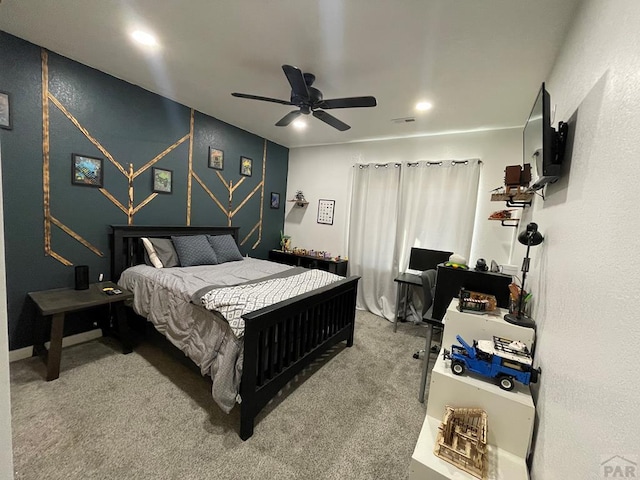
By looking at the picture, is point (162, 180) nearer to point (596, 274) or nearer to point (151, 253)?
point (151, 253)

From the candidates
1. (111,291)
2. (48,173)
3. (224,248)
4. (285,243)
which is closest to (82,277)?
(111,291)

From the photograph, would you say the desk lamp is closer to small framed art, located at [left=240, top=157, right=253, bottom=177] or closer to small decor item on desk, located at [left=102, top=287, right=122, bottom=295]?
small decor item on desk, located at [left=102, top=287, right=122, bottom=295]

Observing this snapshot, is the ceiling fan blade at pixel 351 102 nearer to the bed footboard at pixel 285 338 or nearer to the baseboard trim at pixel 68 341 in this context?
the bed footboard at pixel 285 338

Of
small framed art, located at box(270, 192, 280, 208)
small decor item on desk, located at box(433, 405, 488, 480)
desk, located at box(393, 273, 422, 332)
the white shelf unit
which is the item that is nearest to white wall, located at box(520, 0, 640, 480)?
the white shelf unit

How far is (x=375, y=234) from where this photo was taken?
4.06m

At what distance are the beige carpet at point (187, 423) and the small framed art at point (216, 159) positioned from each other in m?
2.29

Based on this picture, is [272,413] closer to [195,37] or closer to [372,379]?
[372,379]

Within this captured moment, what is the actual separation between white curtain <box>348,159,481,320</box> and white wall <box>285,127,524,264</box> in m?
Result: 0.14

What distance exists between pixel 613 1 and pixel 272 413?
2664 mm

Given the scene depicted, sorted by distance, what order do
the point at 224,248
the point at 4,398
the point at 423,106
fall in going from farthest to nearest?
the point at 224,248 → the point at 423,106 → the point at 4,398

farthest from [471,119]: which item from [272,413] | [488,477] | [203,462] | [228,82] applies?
[203,462]

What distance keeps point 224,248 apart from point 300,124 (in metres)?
1.93

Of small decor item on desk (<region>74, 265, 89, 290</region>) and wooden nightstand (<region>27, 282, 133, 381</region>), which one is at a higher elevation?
small decor item on desk (<region>74, 265, 89, 290</region>)

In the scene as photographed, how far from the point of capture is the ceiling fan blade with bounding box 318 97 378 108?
2.08m
